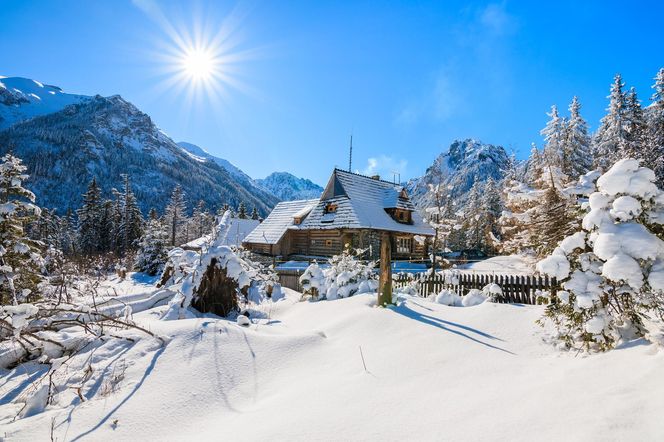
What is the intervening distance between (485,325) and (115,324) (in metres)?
6.07

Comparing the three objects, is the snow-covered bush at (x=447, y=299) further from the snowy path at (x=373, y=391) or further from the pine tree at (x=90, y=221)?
the pine tree at (x=90, y=221)

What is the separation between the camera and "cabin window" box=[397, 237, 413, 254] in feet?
91.6

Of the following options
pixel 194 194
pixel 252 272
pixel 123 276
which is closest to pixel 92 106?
pixel 194 194

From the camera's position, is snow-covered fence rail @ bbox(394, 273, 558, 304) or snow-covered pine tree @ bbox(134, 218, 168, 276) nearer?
snow-covered fence rail @ bbox(394, 273, 558, 304)

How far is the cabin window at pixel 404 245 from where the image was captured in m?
→ 27.9

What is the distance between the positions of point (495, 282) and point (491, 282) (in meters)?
0.51

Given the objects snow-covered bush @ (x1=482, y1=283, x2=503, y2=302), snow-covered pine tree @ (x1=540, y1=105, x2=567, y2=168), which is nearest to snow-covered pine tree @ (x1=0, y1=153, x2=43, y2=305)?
snow-covered bush @ (x1=482, y1=283, x2=503, y2=302)

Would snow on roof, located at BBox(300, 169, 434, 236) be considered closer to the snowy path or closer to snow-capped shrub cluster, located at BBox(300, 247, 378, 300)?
snow-capped shrub cluster, located at BBox(300, 247, 378, 300)

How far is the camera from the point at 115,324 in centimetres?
482

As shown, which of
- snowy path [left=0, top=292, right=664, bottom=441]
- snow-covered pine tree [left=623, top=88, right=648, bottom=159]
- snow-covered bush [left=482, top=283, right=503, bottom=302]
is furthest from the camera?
snow-covered pine tree [left=623, top=88, right=648, bottom=159]

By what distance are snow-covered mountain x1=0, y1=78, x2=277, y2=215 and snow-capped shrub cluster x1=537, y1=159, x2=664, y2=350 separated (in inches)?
5908

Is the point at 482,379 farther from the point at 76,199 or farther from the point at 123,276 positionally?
the point at 76,199

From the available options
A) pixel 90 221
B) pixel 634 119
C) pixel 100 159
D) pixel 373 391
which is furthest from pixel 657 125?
pixel 100 159

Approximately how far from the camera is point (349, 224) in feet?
77.7
